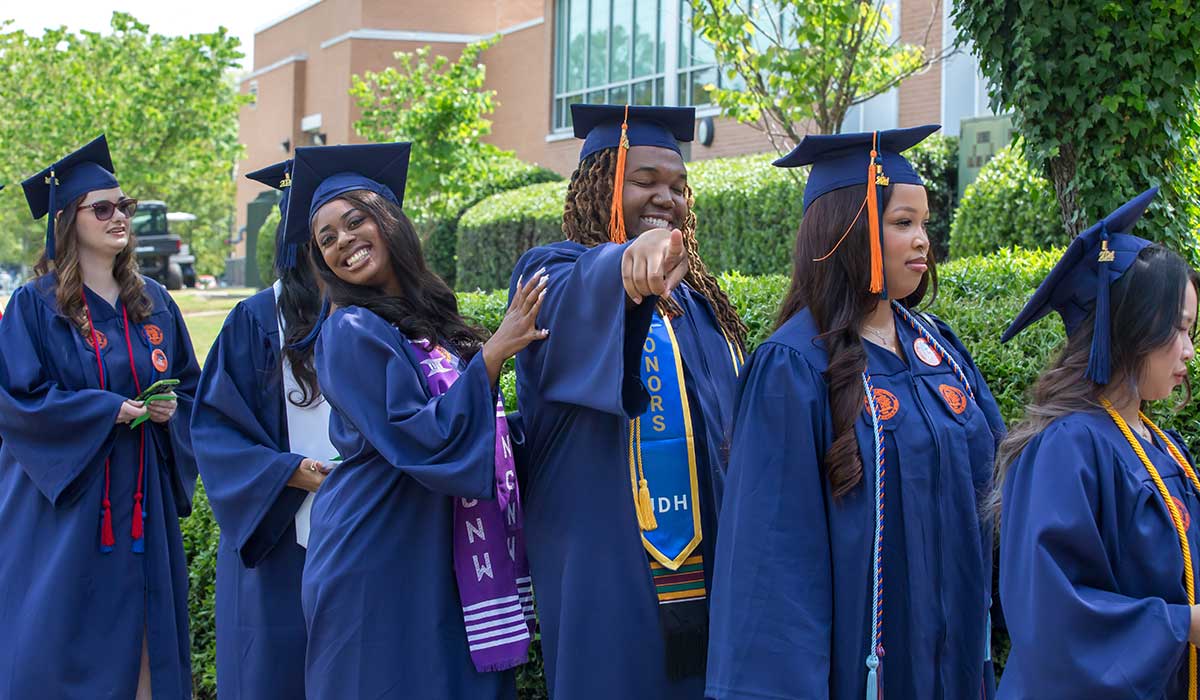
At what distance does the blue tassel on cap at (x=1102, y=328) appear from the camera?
2578 mm

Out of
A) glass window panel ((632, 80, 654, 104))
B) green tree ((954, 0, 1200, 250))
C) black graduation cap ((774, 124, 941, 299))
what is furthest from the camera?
glass window panel ((632, 80, 654, 104))

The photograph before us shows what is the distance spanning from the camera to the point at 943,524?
110 inches

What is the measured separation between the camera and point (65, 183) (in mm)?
5027

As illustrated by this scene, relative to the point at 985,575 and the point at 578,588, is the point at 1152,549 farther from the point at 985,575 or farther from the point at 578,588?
the point at 578,588

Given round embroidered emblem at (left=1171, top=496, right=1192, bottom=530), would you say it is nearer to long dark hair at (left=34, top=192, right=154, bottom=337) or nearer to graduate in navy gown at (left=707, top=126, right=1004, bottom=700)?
graduate in navy gown at (left=707, top=126, right=1004, bottom=700)

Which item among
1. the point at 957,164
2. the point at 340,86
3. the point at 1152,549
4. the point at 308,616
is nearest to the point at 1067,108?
the point at 1152,549

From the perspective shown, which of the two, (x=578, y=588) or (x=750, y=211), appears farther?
(x=750, y=211)

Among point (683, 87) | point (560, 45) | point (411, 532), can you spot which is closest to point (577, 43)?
point (560, 45)

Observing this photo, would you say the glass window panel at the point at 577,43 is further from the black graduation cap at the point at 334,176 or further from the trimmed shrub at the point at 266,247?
the black graduation cap at the point at 334,176

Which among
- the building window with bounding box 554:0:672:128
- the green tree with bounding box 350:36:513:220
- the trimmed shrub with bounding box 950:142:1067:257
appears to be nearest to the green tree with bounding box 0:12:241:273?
the green tree with bounding box 350:36:513:220

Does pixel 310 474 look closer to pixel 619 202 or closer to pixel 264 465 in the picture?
pixel 264 465

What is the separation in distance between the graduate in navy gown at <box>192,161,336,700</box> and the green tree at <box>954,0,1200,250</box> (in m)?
3.40

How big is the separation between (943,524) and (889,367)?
0.37m

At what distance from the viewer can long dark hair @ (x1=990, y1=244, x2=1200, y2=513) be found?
8.52ft
